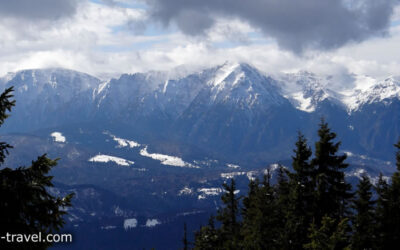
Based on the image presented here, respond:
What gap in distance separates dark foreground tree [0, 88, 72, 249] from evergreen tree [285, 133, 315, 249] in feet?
78.9

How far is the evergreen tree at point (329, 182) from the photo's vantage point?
4009 cm

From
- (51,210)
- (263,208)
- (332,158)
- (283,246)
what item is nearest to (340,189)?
(332,158)

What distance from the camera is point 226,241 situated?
57.4 meters

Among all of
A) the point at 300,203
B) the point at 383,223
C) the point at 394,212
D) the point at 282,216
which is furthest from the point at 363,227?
the point at 282,216

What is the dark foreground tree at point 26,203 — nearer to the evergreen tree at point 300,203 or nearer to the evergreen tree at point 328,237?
the evergreen tree at point 328,237

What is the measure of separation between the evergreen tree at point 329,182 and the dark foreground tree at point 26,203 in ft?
79.2

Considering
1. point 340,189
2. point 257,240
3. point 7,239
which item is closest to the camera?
point 7,239

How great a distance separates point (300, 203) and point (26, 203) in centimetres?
2571

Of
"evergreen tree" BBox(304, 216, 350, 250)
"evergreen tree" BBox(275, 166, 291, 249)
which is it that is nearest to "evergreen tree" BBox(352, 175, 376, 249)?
"evergreen tree" BBox(275, 166, 291, 249)

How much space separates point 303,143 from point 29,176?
87.5ft

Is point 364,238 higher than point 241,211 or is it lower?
lower

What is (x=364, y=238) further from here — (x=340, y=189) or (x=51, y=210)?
(x=51, y=210)

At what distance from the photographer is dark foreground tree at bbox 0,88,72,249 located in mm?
18578

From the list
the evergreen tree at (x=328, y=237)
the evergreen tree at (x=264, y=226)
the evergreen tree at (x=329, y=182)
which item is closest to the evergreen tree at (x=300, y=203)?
the evergreen tree at (x=329, y=182)
